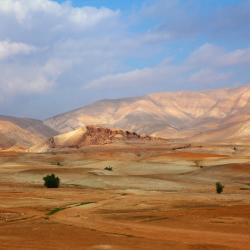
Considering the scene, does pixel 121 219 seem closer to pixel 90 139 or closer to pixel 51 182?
pixel 51 182

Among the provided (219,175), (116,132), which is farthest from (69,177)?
(116,132)

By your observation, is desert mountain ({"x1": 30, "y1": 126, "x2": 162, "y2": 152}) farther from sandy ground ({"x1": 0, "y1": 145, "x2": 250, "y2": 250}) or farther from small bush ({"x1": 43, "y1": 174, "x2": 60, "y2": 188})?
small bush ({"x1": 43, "y1": 174, "x2": 60, "y2": 188})

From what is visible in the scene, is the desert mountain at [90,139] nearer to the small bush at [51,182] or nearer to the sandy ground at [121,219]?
the sandy ground at [121,219]

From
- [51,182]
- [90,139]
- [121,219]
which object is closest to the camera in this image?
[121,219]

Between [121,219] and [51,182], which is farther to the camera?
[51,182]

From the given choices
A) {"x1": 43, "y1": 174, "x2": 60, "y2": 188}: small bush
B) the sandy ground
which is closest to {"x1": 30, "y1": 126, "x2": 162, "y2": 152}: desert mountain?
the sandy ground

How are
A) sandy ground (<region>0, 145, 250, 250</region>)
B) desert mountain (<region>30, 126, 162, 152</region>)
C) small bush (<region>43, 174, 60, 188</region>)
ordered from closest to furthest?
sandy ground (<region>0, 145, 250, 250</region>)
small bush (<region>43, 174, 60, 188</region>)
desert mountain (<region>30, 126, 162, 152</region>)

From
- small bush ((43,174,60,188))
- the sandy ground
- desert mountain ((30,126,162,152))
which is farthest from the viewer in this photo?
desert mountain ((30,126,162,152))

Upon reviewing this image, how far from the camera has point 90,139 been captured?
542ft

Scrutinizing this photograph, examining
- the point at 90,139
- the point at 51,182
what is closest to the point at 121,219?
the point at 51,182

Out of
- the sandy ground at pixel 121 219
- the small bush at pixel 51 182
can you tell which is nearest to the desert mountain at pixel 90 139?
the sandy ground at pixel 121 219

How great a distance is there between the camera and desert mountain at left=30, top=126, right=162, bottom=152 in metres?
161

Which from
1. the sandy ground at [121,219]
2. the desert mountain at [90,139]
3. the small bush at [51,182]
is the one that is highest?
the desert mountain at [90,139]

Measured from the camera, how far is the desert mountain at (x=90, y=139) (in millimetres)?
160938
